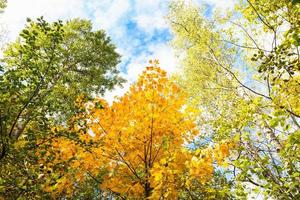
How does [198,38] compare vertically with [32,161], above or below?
above

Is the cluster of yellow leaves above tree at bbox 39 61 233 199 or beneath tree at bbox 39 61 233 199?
beneath

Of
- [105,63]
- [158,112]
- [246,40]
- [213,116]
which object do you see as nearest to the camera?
[158,112]

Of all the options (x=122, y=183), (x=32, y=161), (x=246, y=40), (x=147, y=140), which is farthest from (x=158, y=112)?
(x=246, y=40)

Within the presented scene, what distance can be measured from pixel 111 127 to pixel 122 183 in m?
1.55

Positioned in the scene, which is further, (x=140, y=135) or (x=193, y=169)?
(x=140, y=135)

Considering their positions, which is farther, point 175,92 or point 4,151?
point 175,92

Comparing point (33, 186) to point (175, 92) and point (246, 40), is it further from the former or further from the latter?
point (246, 40)

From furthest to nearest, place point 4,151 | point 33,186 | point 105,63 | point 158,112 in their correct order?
point 105,63, point 158,112, point 4,151, point 33,186

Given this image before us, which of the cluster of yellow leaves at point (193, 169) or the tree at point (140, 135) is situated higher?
the tree at point (140, 135)

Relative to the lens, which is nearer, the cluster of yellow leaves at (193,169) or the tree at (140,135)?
the cluster of yellow leaves at (193,169)

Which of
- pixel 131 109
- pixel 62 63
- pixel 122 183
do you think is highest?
pixel 62 63

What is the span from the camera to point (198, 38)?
10.9 m

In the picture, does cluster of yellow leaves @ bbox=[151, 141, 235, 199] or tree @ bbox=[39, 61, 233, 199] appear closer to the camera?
cluster of yellow leaves @ bbox=[151, 141, 235, 199]

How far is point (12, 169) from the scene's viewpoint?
5.84 meters
